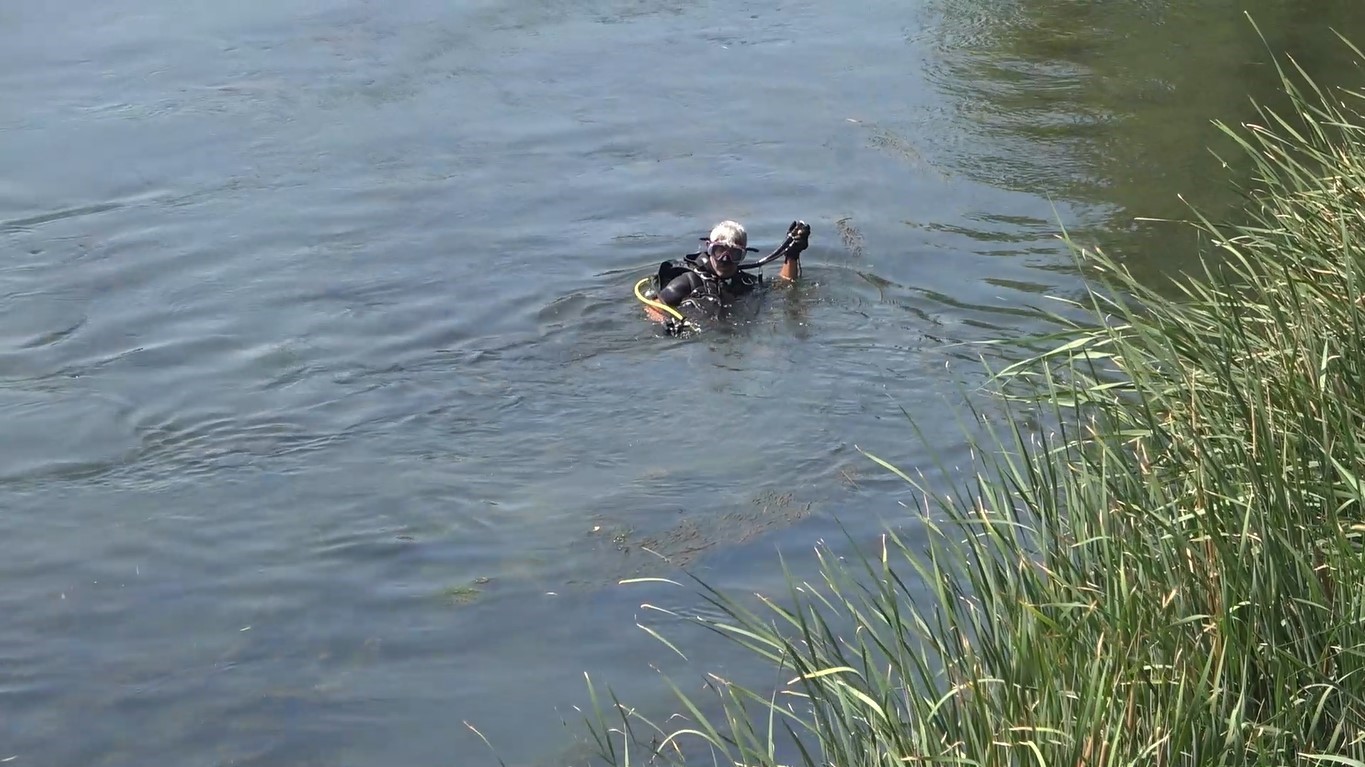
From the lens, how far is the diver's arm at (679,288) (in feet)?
36.8

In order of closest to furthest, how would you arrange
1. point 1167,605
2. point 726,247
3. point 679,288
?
point 1167,605, point 726,247, point 679,288

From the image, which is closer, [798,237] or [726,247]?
[726,247]

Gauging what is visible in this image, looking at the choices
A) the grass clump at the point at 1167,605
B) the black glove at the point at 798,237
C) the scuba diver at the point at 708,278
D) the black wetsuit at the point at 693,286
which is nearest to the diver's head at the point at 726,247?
the scuba diver at the point at 708,278

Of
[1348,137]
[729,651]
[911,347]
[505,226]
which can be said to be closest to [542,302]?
[505,226]

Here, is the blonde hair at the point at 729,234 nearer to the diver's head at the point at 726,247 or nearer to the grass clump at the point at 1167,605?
the diver's head at the point at 726,247

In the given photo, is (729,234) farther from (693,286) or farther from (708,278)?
(693,286)

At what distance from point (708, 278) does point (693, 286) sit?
5.0 inches

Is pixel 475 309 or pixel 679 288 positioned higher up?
pixel 679 288

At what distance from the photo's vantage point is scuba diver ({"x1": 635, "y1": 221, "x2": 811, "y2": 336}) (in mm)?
11055

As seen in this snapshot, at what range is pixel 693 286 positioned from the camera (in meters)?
11.3

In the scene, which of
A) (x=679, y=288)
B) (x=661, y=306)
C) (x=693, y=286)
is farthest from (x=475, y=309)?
(x=693, y=286)

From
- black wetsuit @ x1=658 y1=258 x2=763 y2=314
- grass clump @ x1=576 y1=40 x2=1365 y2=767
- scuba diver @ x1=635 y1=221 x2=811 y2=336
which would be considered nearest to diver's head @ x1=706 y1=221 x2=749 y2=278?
scuba diver @ x1=635 y1=221 x2=811 y2=336

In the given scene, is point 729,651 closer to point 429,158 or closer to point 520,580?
point 520,580

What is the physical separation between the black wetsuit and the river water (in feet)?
0.88
